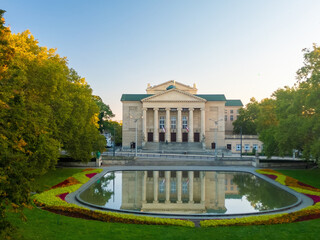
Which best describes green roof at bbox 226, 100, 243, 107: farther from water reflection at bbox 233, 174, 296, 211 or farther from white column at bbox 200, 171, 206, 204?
water reflection at bbox 233, 174, 296, 211

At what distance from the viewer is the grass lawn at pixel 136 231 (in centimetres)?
1309

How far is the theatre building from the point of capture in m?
71.1

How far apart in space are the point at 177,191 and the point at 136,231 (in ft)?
37.5

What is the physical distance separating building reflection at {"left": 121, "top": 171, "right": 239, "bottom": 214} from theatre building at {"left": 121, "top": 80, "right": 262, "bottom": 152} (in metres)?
36.1

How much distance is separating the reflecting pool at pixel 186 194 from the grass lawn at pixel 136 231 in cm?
361

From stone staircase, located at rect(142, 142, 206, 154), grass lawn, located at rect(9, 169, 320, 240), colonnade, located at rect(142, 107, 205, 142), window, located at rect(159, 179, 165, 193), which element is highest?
colonnade, located at rect(142, 107, 205, 142)

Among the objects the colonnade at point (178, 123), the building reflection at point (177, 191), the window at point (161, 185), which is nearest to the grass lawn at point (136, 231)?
the building reflection at point (177, 191)

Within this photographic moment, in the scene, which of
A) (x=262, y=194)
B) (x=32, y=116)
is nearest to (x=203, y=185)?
(x=262, y=194)

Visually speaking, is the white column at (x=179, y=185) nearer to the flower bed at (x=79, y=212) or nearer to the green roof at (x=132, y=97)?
the flower bed at (x=79, y=212)

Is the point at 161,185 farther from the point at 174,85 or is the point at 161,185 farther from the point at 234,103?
the point at 234,103

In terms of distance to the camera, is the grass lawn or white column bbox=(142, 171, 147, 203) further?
white column bbox=(142, 171, 147, 203)

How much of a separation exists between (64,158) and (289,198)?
100ft

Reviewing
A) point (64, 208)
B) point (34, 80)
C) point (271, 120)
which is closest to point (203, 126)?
point (271, 120)

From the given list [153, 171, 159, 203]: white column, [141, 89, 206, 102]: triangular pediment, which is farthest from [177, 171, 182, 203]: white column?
[141, 89, 206, 102]: triangular pediment
